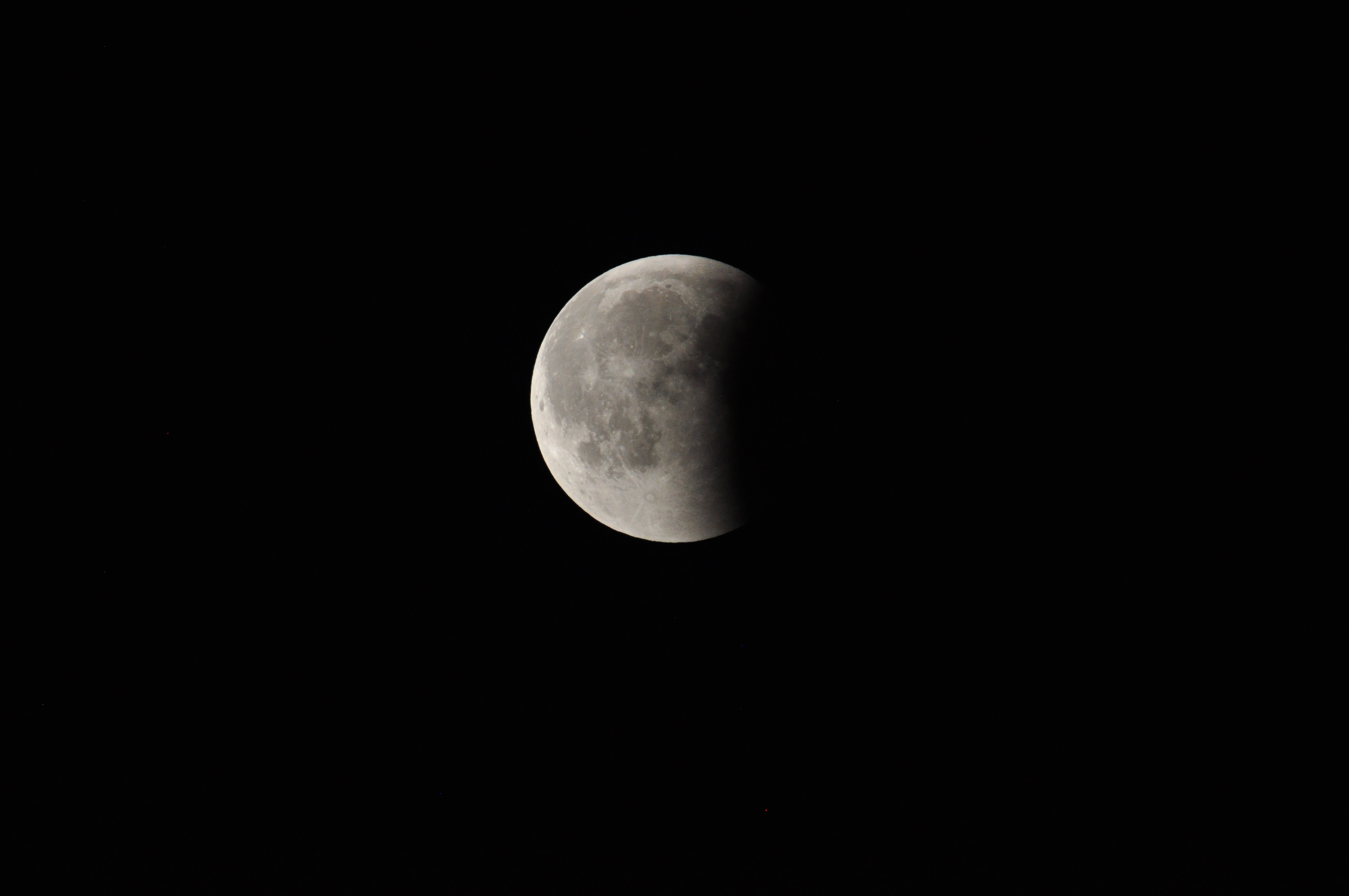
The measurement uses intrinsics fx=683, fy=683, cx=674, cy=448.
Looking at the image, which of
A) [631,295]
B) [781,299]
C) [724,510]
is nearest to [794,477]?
[724,510]

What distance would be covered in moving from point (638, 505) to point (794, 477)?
100 centimetres

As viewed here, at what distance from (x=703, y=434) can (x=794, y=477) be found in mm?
756

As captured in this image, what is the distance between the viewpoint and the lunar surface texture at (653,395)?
12.7ft

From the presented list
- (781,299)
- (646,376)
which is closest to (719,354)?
(646,376)

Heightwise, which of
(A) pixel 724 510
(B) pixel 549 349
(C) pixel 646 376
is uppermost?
(B) pixel 549 349

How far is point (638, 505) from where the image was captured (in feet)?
13.9

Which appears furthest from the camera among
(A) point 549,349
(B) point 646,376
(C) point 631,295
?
(A) point 549,349

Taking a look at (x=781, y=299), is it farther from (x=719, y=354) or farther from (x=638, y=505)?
(x=638, y=505)

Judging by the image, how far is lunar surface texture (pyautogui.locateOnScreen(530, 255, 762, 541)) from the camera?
3885mm

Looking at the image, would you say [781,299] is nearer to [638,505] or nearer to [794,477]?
[794,477]

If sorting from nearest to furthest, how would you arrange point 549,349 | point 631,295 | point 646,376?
point 646,376
point 631,295
point 549,349

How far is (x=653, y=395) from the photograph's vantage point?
3.87m

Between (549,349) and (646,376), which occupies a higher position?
(549,349)

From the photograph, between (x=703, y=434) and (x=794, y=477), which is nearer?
(x=703, y=434)
